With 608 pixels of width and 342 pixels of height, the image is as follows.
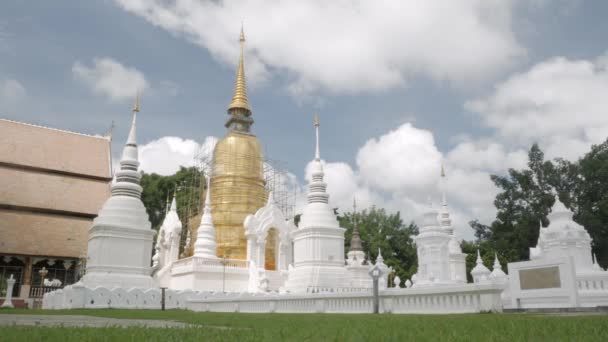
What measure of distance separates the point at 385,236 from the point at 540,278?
28.3 meters

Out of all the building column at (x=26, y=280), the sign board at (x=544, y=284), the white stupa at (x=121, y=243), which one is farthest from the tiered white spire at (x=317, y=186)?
the building column at (x=26, y=280)

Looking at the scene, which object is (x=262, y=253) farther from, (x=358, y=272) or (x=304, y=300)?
(x=304, y=300)

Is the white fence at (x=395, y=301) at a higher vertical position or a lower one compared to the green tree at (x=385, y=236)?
lower

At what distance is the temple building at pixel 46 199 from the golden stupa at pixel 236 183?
26.7ft

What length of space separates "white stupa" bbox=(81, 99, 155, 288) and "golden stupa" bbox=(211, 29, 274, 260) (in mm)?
6567

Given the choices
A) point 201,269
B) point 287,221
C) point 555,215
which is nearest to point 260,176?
point 287,221

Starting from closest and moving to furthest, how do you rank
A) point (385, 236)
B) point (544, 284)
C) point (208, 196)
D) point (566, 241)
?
point (544, 284) → point (566, 241) → point (208, 196) → point (385, 236)

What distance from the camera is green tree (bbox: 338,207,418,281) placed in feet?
130

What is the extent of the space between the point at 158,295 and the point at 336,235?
345 inches

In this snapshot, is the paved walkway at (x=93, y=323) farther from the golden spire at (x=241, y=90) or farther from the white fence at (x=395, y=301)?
the golden spire at (x=241, y=90)

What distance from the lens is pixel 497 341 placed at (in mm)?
3525

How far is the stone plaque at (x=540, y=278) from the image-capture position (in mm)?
12383

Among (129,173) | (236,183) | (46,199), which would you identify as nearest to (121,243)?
(129,173)

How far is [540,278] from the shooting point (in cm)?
1276
